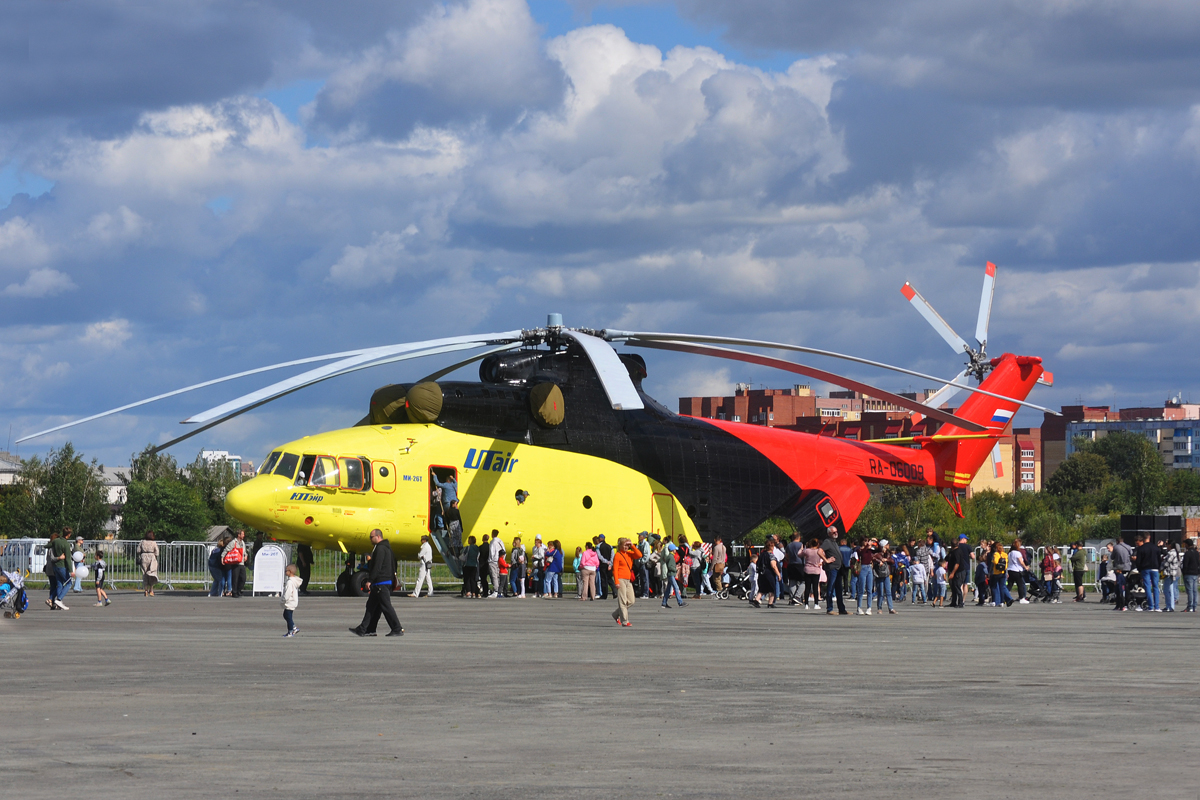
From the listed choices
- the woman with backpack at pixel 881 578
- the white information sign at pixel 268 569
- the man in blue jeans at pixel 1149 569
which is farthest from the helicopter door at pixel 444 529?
the man in blue jeans at pixel 1149 569

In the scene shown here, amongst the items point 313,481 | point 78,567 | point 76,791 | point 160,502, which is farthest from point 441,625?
point 160,502

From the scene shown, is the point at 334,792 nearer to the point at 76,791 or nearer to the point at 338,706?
the point at 76,791

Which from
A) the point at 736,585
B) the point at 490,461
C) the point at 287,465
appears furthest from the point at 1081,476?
the point at 287,465

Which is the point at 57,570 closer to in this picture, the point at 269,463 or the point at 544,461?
the point at 269,463

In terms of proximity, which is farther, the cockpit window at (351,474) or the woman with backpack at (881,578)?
the cockpit window at (351,474)

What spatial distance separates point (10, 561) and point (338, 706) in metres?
31.9

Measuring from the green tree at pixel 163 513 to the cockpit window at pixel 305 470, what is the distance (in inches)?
2226

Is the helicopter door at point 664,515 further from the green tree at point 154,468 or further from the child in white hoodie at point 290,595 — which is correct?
the green tree at point 154,468

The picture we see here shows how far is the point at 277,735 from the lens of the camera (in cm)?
902

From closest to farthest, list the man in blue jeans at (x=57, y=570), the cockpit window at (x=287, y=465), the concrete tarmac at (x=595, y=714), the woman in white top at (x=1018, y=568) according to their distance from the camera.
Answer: the concrete tarmac at (x=595, y=714) → the man in blue jeans at (x=57, y=570) → the cockpit window at (x=287, y=465) → the woman in white top at (x=1018, y=568)

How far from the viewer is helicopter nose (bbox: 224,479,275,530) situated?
86.0 feet

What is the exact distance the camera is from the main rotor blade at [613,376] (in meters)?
21.5

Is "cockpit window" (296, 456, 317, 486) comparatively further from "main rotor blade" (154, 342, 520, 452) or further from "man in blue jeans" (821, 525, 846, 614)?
"man in blue jeans" (821, 525, 846, 614)

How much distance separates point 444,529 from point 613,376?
24.7 feet
